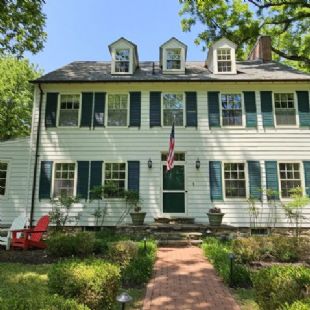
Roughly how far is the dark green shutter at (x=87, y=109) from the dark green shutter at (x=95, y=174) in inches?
64.0

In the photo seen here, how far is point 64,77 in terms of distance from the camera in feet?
45.8

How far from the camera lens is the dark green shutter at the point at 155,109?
43.7 ft

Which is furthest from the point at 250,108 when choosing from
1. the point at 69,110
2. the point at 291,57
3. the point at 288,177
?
the point at 291,57

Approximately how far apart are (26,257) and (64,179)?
4892 mm

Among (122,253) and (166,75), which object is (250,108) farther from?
(122,253)

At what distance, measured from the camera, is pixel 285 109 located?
43.8 feet

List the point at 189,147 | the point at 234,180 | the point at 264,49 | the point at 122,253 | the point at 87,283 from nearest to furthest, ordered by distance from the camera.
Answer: the point at 87,283 < the point at 122,253 < the point at 234,180 < the point at 189,147 < the point at 264,49

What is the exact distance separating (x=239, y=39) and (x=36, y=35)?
12798 millimetres

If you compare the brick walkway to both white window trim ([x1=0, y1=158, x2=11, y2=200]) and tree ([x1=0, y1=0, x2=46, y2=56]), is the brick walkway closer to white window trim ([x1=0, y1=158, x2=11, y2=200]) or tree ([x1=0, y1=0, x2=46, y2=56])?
white window trim ([x1=0, y1=158, x2=11, y2=200])

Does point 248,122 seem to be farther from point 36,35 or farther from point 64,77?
point 36,35

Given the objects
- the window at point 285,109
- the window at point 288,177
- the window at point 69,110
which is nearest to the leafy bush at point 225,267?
the window at point 288,177

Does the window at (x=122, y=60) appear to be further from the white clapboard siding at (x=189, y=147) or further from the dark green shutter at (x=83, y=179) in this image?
the dark green shutter at (x=83, y=179)

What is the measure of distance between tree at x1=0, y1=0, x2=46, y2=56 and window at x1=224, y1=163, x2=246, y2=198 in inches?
402

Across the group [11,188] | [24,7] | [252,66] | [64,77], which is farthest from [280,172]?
[24,7]
